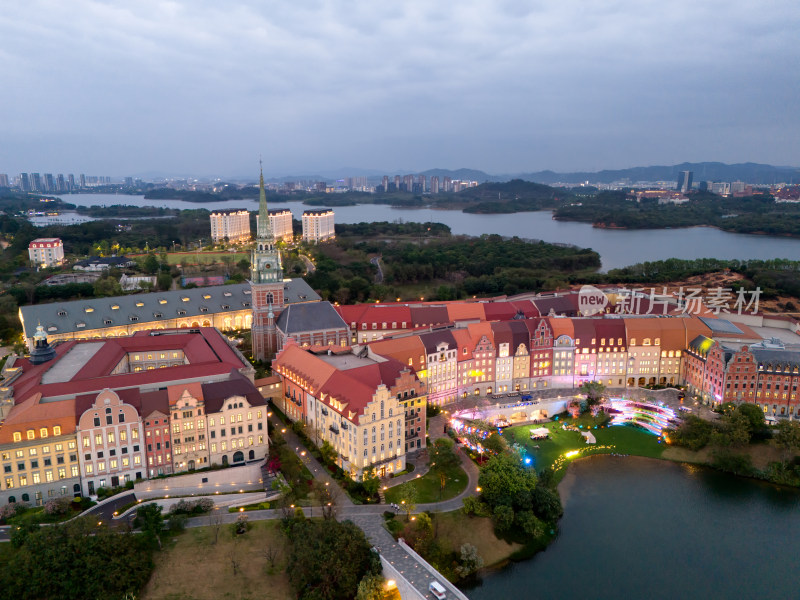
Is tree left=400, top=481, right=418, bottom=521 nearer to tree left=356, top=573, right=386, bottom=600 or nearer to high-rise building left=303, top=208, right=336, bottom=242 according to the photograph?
tree left=356, top=573, right=386, bottom=600

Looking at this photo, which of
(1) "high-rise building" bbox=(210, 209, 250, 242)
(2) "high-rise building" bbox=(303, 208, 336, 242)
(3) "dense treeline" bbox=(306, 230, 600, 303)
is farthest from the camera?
(2) "high-rise building" bbox=(303, 208, 336, 242)

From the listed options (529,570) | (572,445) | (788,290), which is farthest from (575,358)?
(788,290)

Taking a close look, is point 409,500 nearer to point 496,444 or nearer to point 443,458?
point 443,458

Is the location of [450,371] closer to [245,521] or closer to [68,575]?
[245,521]

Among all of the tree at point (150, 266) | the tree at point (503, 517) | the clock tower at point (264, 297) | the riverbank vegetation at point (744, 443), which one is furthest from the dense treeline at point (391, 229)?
the tree at point (503, 517)

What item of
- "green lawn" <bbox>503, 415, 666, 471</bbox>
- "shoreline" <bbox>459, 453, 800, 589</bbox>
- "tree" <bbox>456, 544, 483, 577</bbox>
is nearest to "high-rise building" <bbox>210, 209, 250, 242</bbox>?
"green lawn" <bbox>503, 415, 666, 471</bbox>

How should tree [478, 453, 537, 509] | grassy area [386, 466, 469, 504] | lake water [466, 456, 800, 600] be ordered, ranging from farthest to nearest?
grassy area [386, 466, 469, 504] < tree [478, 453, 537, 509] < lake water [466, 456, 800, 600]

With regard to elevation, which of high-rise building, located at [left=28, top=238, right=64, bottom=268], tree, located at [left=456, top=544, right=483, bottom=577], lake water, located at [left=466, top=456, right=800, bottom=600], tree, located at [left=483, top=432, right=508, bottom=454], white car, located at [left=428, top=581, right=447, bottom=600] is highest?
high-rise building, located at [left=28, top=238, right=64, bottom=268]
